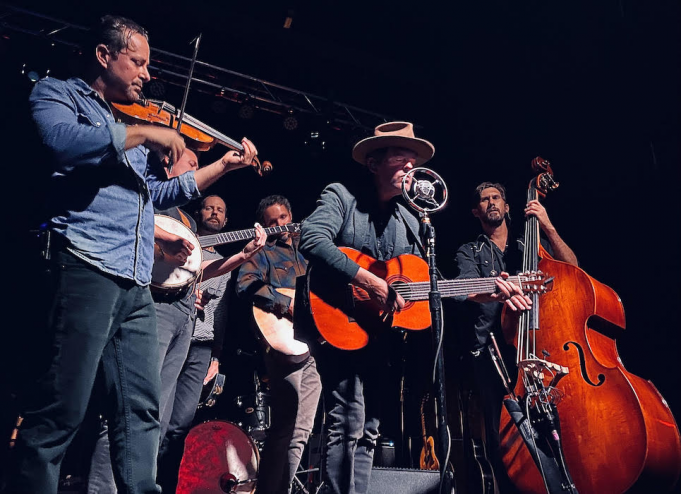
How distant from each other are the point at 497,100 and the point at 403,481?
518 centimetres

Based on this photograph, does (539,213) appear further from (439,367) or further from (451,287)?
(439,367)

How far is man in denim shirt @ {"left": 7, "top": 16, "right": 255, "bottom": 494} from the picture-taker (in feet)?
6.00

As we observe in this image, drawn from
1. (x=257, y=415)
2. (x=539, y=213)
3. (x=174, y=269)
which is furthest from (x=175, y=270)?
(x=539, y=213)

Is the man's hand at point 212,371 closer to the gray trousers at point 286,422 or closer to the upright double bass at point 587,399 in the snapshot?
the gray trousers at point 286,422

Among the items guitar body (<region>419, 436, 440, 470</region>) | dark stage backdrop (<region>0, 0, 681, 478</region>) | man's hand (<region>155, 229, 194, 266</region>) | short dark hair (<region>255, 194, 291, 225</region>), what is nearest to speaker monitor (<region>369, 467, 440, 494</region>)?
man's hand (<region>155, 229, 194, 266</region>)

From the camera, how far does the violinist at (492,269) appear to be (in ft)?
12.2

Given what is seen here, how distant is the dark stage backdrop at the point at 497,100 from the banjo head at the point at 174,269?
1925 millimetres

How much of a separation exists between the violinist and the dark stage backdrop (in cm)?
169

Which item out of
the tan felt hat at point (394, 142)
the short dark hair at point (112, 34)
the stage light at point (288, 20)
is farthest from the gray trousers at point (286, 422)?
the stage light at point (288, 20)

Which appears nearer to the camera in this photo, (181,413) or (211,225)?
(181,413)

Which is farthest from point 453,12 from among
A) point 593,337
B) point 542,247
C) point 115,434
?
point 115,434

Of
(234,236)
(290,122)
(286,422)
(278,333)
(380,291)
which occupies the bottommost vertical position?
(286,422)

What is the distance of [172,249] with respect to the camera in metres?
3.23

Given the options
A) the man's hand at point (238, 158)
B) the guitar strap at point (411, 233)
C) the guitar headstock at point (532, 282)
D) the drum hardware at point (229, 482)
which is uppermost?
the man's hand at point (238, 158)
